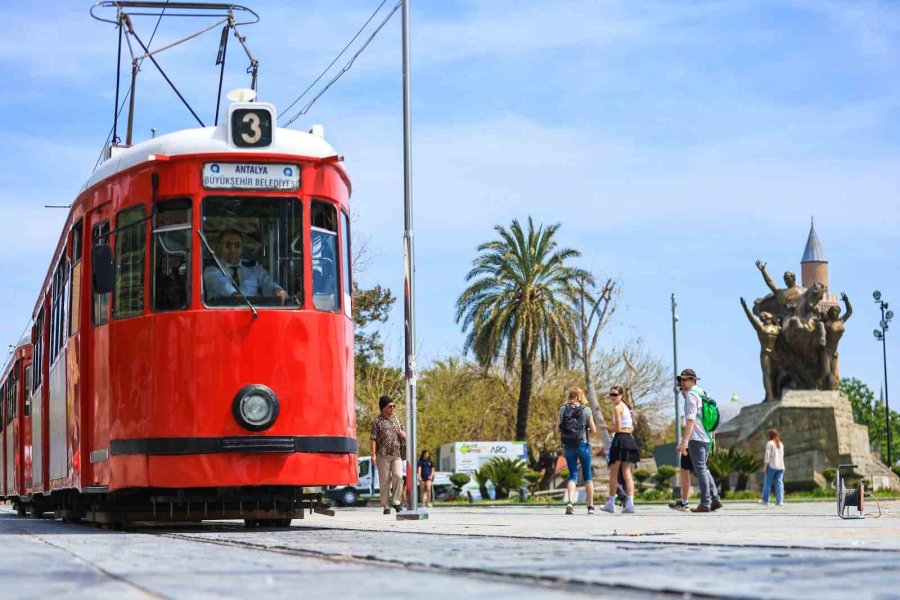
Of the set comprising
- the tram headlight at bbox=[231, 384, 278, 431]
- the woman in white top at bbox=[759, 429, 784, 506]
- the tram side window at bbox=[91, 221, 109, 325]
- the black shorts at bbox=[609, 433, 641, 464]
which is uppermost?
the tram side window at bbox=[91, 221, 109, 325]

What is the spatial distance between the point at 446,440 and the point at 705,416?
183ft

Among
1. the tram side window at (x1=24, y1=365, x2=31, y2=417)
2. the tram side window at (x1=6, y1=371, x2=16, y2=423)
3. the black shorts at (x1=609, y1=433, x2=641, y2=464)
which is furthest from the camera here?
the tram side window at (x1=6, y1=371, x2=16, y2=423)

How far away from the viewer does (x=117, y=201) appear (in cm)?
1393

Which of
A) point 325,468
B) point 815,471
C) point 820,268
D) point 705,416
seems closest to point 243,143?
point 325,468

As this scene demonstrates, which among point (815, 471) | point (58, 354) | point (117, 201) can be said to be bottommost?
point (815, 471)

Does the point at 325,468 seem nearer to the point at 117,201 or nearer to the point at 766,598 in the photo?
the point at 117,201

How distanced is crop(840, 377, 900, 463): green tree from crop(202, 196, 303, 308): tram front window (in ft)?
328

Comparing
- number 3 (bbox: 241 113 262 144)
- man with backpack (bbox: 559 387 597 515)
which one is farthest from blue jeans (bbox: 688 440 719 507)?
number 3 (bbox: 241 113 262 144)

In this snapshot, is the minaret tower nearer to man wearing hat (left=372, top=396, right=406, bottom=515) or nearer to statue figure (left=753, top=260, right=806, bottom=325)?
statue figure (left=753, top=260, right=806, bottom=325)

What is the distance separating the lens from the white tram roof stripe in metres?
13.4

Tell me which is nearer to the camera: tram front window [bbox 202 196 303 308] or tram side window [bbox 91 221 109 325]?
tram front window [bbox 202 196 303 308]

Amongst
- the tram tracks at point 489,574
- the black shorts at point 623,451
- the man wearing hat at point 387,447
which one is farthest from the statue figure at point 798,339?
the tram tracks at point 489,574

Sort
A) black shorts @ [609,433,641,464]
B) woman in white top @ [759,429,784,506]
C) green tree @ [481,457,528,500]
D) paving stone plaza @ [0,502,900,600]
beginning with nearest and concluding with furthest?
paving stone plaza @ [0,502,900,600], black shorts @ [609,433,641,464], woman in white top @ [759,429,784,506], green tree @ [481,457,528,500]

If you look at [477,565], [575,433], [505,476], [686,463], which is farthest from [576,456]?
[505,476]
